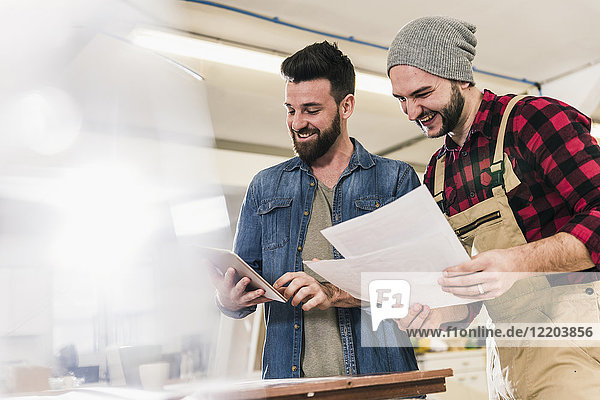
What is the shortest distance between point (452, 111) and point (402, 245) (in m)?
0.44

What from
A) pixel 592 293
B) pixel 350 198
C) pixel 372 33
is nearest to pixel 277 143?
pixel 372 33

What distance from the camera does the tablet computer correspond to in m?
1.02

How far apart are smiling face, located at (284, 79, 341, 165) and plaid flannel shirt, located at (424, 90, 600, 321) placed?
0.29 m

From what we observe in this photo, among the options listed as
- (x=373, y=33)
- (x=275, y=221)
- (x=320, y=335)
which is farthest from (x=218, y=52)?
(x=320, y=335)

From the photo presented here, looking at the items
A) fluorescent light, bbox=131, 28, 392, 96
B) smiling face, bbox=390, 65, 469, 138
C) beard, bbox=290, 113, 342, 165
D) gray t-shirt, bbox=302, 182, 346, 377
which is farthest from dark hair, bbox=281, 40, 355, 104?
fluorescent light, bbox=131, 28, 392, 96

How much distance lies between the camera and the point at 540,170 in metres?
1.06

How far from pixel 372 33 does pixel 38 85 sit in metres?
2.57

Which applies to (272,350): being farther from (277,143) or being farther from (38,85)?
(277,143)

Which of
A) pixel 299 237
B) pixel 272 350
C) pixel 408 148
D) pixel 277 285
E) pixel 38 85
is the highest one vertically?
pixel 408 148

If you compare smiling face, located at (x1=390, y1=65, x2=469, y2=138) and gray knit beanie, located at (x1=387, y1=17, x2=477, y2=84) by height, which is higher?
gray knit beanie, located at (x1=387, y1=17, x2=477, y2=84)

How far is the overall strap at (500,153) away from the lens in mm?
1138

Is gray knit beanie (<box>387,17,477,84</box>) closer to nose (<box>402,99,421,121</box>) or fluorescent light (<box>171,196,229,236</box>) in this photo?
nose (<box>402,99,421,121</box>)

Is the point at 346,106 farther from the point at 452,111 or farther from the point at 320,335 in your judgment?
the point at 320,335

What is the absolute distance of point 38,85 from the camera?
2.20ft
